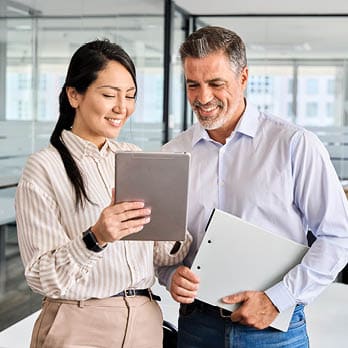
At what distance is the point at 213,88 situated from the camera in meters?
1.82

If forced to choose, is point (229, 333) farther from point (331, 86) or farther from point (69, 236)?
point (331, 86)

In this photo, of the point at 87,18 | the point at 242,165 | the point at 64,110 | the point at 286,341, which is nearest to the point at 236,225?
the point at 242,165

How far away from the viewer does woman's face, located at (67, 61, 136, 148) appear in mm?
1700

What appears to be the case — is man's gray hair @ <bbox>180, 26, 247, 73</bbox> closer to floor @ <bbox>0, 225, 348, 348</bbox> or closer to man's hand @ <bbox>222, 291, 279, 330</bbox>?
man's hand @ <bbox>222, 291, 279, 330</bbox>

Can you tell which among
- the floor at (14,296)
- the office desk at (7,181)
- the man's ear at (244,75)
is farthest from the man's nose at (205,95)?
the floor at (14,296)

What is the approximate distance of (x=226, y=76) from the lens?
1823 millimetres

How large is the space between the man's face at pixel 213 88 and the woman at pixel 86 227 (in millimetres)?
165

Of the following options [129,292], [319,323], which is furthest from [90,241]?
[319,323]

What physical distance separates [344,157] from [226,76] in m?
6.46

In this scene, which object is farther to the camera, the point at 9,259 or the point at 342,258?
the point at 9,259

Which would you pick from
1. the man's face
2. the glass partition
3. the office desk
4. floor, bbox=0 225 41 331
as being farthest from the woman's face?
the glass partition

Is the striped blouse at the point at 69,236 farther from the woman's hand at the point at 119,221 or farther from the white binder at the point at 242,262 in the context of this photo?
the white binder at the point at 242,262

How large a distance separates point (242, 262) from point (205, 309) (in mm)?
181

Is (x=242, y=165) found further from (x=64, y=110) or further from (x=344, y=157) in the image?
(x=344, y=157)
